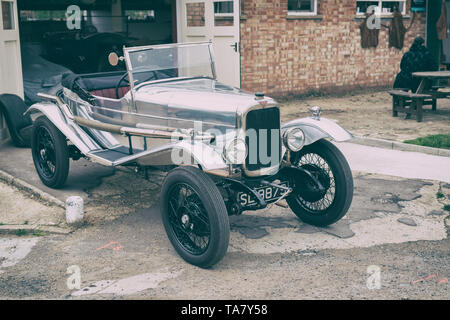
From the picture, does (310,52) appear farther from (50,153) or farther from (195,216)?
(195,216)

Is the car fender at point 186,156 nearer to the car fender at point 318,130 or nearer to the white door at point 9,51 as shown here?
the car fender at point 318,130

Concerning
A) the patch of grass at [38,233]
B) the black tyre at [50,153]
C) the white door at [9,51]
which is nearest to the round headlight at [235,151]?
the patch of grass at [38,233]

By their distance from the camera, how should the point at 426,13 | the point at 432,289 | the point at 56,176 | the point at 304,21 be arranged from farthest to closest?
1. the point at 426,13
2. the point at 304,21
3. the point at 56,176
4. the point at 432,289

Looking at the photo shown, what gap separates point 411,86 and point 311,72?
9.55 feet

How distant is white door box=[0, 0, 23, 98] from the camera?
26.5 feet

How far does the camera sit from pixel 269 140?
15.8ft

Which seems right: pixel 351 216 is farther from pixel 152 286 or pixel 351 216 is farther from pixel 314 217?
pixel 152 286

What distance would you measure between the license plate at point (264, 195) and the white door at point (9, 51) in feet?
16.7

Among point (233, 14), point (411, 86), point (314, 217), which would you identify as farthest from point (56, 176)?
point (411, 86)

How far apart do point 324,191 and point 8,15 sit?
5.83m

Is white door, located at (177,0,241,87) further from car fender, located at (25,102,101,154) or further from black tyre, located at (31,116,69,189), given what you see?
black tyre, located at (31,116,69,189)

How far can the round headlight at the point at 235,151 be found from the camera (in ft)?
14.7

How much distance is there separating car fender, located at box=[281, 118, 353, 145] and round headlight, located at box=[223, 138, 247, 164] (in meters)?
0.66

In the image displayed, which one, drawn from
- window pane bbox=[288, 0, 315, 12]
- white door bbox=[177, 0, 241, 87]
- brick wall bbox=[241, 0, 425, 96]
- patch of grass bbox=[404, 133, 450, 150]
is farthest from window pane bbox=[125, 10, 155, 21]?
patch of grass bbox=[404, 133, 450, 150]
